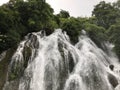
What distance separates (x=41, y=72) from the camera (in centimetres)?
1859

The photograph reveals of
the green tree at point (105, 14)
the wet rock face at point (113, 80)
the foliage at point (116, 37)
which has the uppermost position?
the green tree at point (105, 14)

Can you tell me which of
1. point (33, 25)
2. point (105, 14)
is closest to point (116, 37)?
point (33, 25)

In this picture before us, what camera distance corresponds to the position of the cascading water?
18.0 meters

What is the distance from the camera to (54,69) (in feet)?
61.5

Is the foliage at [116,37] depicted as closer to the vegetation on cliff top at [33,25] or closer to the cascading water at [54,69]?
the vegetation on cliff top at [33,25]

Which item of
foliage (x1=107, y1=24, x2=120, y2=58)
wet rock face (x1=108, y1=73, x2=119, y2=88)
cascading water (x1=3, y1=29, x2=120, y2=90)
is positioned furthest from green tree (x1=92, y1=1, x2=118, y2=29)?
wet rock face (x1=108, y1=73, x2=119, y2=88)

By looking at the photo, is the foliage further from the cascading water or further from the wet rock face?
the wet rock face

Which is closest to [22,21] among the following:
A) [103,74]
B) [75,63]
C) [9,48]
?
[9,48]

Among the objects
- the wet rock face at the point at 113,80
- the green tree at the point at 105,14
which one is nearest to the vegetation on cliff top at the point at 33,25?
the green tree at the point at 105,14

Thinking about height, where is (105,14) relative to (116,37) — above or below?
above

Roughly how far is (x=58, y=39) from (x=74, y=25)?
516 cm

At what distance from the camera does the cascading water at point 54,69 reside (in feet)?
58.9

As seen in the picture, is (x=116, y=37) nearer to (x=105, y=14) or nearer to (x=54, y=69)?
(x=54, y=69)

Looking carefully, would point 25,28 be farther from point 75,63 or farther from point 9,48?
point 75,63
